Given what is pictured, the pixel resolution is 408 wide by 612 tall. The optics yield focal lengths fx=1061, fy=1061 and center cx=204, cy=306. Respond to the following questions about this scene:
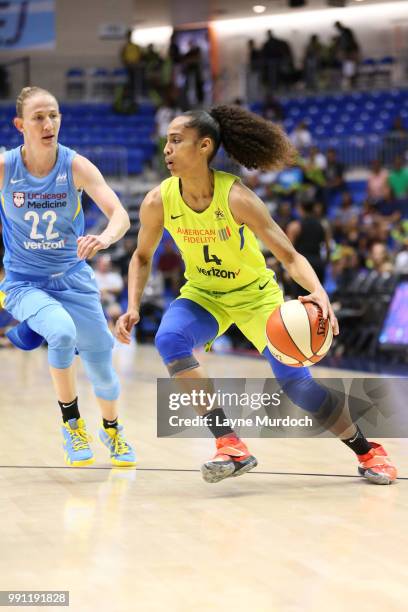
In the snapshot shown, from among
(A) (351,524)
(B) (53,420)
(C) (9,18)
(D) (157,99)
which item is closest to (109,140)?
(D) (157,99)

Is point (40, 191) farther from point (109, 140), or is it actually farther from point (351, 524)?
point (109, 140)

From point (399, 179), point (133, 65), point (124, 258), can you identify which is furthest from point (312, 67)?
point (124, 258)

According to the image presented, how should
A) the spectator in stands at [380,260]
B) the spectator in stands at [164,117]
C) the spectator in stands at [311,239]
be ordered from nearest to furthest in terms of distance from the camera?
the spectator in stands at [311,239], the spectator in stands at [380,260], the spectator in stands at [164,117]

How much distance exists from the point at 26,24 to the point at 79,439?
59.0 feet

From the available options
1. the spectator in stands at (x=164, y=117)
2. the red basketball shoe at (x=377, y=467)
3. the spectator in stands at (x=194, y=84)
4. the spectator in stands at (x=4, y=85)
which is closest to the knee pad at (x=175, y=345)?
the red basketball shoe at (x=377, y=467)

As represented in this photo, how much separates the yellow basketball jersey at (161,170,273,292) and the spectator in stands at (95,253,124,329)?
31.8ft

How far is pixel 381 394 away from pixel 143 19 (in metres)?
19.9

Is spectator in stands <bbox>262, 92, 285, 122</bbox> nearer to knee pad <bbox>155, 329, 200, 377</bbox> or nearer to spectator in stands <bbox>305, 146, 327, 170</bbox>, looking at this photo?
spectator in stands <bbox>305, 146, 327, 170</bbox>

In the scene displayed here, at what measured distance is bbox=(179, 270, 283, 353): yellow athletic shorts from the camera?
16.2 ft

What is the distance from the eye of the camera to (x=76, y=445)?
531 centimetres

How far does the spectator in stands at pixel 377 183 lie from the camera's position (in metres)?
16.6

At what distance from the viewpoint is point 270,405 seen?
247 inches

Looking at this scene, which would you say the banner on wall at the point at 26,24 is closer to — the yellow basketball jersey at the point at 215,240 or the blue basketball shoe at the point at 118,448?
the blue basketball shoe at the point at 118,448

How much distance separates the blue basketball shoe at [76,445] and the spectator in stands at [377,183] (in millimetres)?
11770
